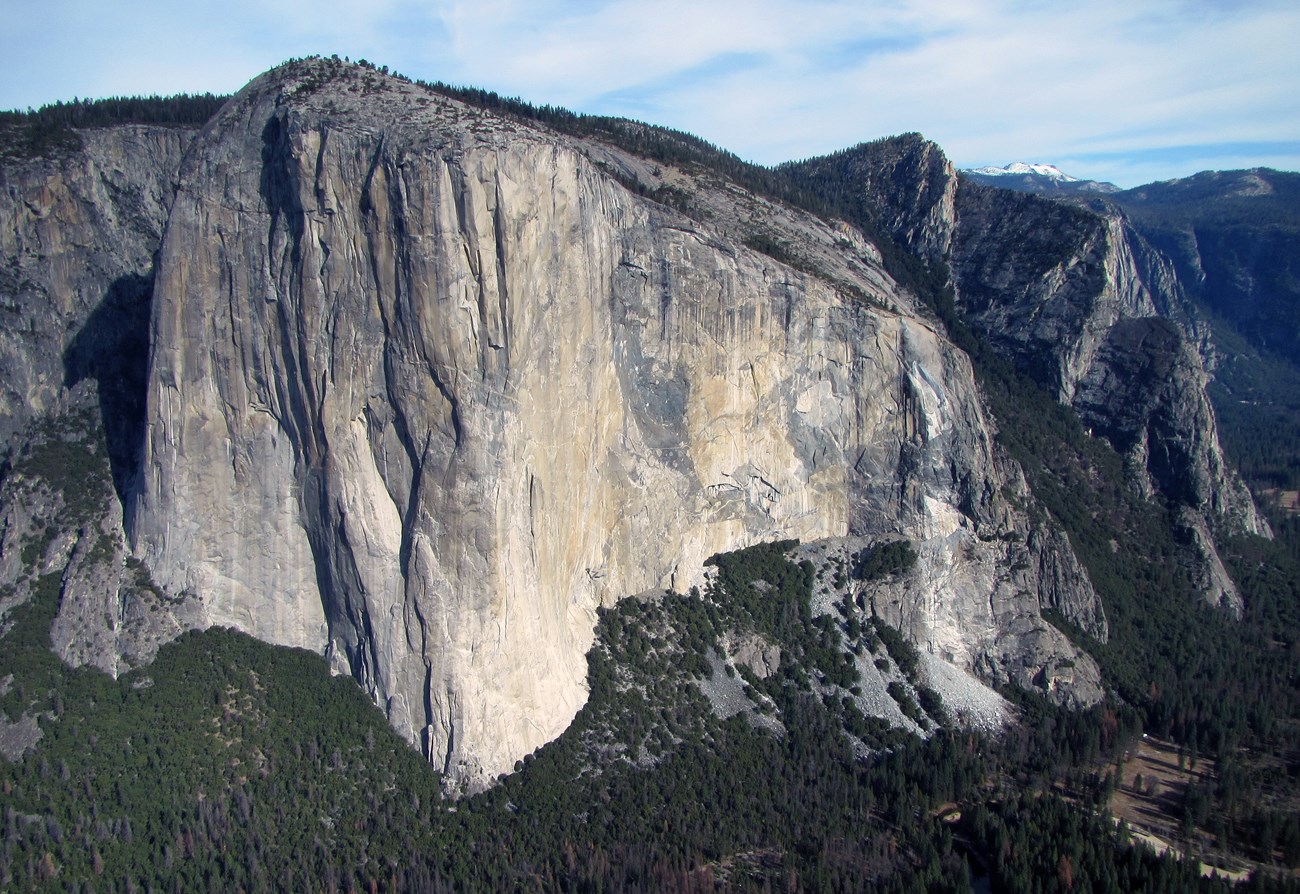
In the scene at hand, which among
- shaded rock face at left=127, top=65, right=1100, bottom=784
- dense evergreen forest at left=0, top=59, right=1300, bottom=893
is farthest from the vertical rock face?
shaded rock face at left=127, top=65, right=1100, bottom=784

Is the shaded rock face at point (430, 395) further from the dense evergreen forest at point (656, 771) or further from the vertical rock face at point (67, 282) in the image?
the vertical rock face at point (67, 282)

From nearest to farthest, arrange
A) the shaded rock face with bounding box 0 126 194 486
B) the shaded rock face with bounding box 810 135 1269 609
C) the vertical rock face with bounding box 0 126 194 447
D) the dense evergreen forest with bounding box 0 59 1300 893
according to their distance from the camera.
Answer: the dense evergreen forest with bounding box 0 59 1300 893 → the shaded rock face with bounding box 0 126 194 486 → the vertical rock face with bounding box 0 126 194 447 → the shaded rock face with bounding box 810 135 1269 609

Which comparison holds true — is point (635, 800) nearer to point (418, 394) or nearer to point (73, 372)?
point (418, 394)

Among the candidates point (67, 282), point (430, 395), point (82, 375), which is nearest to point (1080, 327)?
point (430, 395)

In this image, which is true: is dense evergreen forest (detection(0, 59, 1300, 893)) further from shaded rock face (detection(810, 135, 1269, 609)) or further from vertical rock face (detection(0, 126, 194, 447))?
shaded rock face (detection(810, 135, 1269, 609))

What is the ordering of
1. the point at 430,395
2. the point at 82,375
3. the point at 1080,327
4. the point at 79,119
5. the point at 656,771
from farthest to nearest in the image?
the point at 1080,327 → the point at 79,119 → the point at 82,375 → the point at 656,771 → the point at 430,395

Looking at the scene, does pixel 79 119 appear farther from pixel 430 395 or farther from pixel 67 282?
pixel 430 395
